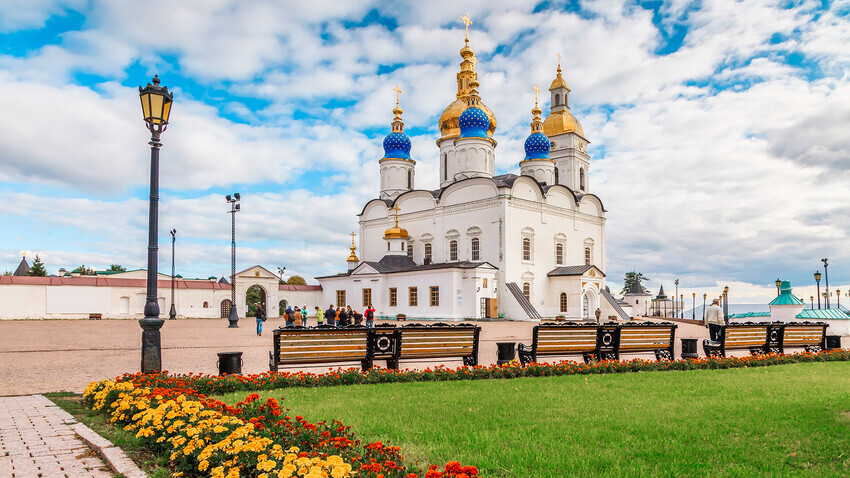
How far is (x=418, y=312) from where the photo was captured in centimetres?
3647

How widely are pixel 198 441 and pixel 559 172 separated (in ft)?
146

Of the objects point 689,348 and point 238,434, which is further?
point 689,348

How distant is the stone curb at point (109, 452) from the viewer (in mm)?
4020

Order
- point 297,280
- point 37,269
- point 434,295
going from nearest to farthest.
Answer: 1. point 434,295
2. point 37,269
3. point 297,280

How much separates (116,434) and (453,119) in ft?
138

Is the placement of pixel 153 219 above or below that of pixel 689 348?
above

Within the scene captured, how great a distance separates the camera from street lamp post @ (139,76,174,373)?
26.2 feet

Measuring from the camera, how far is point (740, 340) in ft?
39.3

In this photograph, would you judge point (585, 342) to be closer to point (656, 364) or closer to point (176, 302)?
point (656, 364)

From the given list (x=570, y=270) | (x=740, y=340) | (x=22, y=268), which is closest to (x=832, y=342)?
(x=740, y=340)

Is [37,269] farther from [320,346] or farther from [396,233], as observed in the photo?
[320,346]

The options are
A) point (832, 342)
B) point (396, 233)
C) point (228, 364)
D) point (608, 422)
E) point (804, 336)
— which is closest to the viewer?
point (608, 422)

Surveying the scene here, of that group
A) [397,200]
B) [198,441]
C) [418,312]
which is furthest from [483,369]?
[397,200]

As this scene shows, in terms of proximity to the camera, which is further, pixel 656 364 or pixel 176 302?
pixel 176 302
